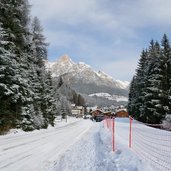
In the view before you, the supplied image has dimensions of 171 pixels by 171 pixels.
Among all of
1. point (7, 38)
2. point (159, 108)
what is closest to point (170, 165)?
point (7, 38)

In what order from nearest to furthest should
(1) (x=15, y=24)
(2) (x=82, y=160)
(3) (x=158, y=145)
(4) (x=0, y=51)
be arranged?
(3) (x=158, y=145) < (2) (x=82, y=160) < (4) (x=0, y=51) < (1) (x=15, y=24)

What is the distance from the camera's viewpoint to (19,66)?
28125 mm

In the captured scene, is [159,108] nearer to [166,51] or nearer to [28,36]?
[166,51]

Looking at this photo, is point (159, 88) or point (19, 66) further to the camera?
point (159, 88)

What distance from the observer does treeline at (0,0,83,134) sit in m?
25.1

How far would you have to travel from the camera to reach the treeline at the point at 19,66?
82.5 feet

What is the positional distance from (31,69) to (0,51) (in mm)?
9248

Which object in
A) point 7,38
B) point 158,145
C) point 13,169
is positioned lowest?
point 13,169

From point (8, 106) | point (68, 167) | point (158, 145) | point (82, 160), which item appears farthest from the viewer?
point (8, 106)

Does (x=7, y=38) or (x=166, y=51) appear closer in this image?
(x=7, y=38)

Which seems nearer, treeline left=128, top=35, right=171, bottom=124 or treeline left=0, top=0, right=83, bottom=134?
treeline left=0, top=0, right=83, bottom=134

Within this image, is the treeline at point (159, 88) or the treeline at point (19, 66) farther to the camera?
the treeline at point (159, 88)

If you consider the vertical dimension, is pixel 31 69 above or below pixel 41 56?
below

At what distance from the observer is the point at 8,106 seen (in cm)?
2681
